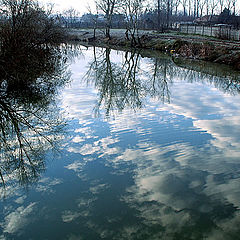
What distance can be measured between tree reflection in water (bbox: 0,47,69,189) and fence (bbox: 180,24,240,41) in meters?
20.6

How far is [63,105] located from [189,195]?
6469mm

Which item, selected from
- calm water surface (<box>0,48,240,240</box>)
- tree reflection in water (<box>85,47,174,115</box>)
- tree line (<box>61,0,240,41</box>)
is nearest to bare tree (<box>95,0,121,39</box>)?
tree line (<box>61,0,240,41</box>)

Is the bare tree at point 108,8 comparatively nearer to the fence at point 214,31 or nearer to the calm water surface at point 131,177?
the fence at point 214,31

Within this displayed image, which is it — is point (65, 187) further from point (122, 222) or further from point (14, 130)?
point (14, 130)

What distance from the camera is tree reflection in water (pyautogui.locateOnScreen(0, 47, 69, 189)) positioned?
5781 mm

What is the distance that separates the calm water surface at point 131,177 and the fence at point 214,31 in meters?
21.1

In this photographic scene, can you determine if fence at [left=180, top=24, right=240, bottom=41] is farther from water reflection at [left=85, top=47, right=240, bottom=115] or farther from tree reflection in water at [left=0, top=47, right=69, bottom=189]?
tree reflection in water at [left=0, top=47, right=69, bottom=189]

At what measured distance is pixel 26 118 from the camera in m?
8.55

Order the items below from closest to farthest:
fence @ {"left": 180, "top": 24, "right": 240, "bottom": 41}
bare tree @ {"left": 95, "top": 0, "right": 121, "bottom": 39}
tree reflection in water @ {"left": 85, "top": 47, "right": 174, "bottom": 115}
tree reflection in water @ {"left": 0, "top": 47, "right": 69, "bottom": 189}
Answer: tree reflection in water @ {"left": 0, "top": 47, "right": 69, "bottom": 189}, tree reflection in water @ {"left": 85, "top": 47, "right": 174, "bottom": 115}, fence @ {"left": 180, "top": 24, "right": 240, "bottom": 41}, bare tree @ {"left": 95, "top": 0, "right": 121, "bottom": 39}

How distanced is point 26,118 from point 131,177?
446 centimetres

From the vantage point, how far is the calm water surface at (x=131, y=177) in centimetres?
412

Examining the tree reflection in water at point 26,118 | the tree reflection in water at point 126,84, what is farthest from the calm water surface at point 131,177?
the tree reflection in water at point 126,84

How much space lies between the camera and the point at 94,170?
18.5 feet

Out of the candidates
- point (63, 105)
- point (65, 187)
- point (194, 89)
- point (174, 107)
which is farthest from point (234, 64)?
point (65, 187)
